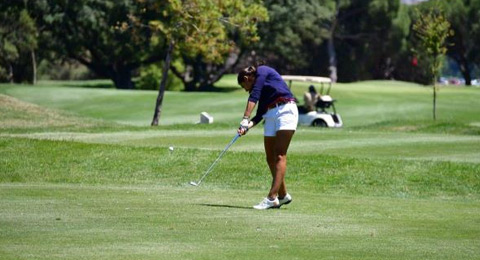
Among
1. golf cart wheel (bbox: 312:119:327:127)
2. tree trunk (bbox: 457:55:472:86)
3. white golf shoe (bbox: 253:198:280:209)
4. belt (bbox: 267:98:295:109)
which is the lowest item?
tree trunk (bbox: 457:55:472:86)

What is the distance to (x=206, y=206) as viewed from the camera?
14.7m

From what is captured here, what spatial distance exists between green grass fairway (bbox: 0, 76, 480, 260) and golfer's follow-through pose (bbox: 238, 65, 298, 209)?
46 centimetres

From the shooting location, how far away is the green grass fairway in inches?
441

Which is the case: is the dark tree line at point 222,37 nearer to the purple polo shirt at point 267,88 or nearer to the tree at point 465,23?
the tree at point 465,23

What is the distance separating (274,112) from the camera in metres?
14.7

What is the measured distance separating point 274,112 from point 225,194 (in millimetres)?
2746

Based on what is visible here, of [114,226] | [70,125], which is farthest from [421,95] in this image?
[114,226]

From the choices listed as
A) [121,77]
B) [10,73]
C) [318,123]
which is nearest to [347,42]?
[121,77]

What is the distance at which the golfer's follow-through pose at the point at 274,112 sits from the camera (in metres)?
14.7

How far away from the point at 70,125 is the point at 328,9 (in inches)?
2018

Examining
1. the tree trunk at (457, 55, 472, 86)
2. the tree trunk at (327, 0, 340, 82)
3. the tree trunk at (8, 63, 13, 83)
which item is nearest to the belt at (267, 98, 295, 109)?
the tree trunk at (8, 63, 13, 83)

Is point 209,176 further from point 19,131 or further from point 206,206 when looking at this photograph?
point 19,131

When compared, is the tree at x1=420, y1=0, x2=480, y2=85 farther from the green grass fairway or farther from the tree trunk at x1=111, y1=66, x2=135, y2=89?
the green grass fairway

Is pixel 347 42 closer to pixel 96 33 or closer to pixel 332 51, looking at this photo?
pixel 332 51
